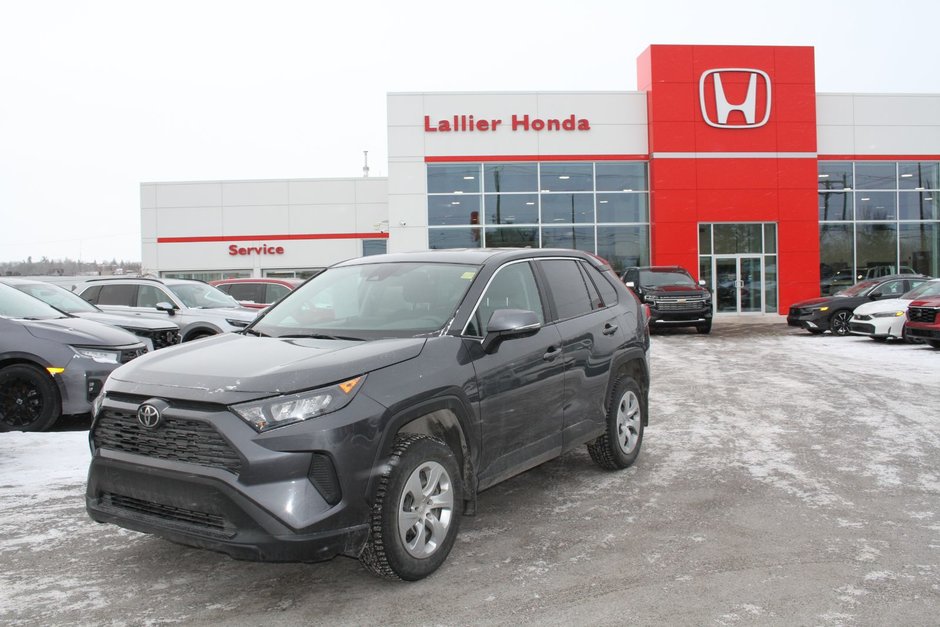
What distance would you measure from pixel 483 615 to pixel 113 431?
2.03m

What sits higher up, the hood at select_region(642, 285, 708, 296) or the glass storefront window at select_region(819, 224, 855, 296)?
the glass storefront window at select_region(819, 224, 855, 296)

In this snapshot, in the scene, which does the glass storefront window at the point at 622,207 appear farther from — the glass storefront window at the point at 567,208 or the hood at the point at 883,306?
the hood at the point at 883,306

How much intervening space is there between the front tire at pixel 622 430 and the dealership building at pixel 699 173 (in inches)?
859

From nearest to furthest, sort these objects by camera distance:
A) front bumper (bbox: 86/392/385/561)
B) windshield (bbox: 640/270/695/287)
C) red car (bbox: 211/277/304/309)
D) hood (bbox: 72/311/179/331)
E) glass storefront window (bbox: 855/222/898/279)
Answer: front bumper (bbox: 86/392/385/561), hood (bbox: 72/311/179/331), red car (bbox: 211/277/304/309), windshield (bbox: 640/270/695/287), glass storefront window (bbox: 855/222/898/279)

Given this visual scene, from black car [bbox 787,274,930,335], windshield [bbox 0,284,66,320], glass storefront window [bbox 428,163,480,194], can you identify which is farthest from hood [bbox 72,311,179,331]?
glass storefront window [bbox 428,163,480,194]

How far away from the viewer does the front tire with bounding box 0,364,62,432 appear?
7.68 metres

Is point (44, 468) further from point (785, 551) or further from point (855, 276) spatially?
point (855, 276)

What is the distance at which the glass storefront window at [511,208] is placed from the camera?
28.5 meters

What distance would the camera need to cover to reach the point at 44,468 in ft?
20.8

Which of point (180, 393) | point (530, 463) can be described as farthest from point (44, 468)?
point (530, 463)

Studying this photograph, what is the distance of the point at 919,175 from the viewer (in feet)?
98.1

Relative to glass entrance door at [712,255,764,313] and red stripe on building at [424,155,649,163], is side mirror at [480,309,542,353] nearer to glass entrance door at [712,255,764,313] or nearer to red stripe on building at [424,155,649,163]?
red stripe on building at [424,155,649,163]

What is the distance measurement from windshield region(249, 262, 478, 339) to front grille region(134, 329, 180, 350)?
5.69 m

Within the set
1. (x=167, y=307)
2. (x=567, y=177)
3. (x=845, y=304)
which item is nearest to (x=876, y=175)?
(x=567, y=177)
